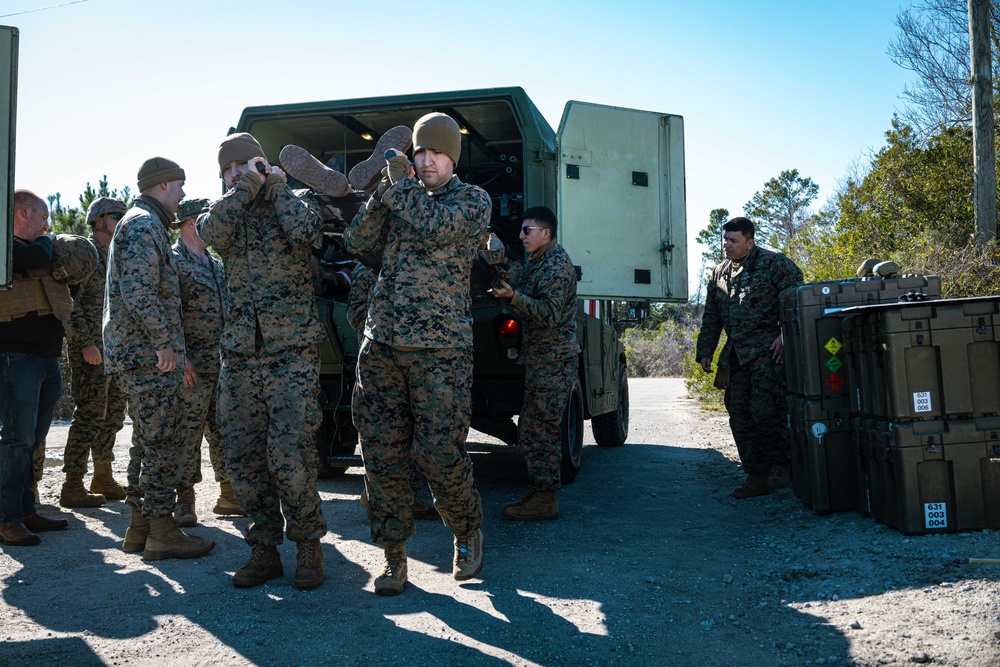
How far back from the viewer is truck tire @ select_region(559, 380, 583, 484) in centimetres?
565

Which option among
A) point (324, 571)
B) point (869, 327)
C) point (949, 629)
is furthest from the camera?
point (869, 327)

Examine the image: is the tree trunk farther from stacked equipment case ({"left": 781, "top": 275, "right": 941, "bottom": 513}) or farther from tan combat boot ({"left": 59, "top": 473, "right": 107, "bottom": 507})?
tan combat boot ({"left": 59, "top": 473, "right": 107, "bottom": 507})

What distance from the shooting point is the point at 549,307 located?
4.50 metres

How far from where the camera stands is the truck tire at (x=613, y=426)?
782cm

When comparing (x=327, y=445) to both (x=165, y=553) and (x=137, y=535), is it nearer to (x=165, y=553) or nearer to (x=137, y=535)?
(x=137, y=535)

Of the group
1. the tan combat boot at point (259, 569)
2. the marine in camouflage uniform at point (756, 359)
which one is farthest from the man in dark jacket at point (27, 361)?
the marine in camouflage uniform at point (756, 359)

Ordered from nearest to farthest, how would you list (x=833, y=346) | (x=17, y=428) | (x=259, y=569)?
1. (x=259, y=569)
2. (x=17, y=428)
3. (x=833, y=346)

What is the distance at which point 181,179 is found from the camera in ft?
13.6

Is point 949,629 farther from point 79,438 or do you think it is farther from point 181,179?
point 79,438

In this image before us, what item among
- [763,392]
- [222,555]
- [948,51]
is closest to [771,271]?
[763,392]

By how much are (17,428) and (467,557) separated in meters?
2.58

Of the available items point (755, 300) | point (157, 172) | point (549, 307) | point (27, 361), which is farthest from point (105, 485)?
point (755, 300)

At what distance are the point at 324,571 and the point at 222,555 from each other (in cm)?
66

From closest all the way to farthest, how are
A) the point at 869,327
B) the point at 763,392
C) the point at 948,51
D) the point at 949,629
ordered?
the point at 949,629 < the point at 869,327 < the point at 763,392 < the point at 948,51
